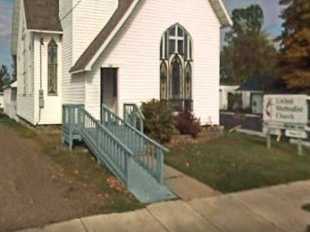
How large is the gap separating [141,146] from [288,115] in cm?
539

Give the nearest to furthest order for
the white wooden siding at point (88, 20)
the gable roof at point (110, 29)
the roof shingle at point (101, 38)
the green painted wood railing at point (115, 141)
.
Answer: the green painted wood railing at point (115, 141) < the gable roof at point (110, 29) < the roof shingle at point (101, 38) < the white wooden siding at point (88, 20)

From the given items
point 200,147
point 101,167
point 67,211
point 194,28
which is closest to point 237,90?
point 194,28

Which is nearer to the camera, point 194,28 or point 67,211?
point 67,211

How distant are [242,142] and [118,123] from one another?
5.30 meters

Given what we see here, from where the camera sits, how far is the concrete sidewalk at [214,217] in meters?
7.69

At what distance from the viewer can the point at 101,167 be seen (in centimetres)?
1245

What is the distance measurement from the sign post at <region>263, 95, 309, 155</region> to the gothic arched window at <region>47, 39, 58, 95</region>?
956cm

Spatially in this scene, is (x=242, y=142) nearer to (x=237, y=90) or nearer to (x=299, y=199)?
(x=299, y=199)

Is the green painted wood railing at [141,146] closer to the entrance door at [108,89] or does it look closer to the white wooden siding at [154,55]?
the white wooden siding at [154,55]

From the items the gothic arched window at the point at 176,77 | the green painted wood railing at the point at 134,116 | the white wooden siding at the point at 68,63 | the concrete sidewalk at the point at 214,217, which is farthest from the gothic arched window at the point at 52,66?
the concrete sidewalk at the point at 214,217

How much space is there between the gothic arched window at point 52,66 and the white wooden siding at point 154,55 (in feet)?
11.9

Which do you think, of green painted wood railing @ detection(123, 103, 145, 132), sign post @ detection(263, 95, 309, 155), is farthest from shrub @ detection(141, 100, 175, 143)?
sign post @ detection(263, 95, 309, 155)

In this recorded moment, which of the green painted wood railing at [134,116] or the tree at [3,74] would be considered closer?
the green painted wood railing at [134,116]

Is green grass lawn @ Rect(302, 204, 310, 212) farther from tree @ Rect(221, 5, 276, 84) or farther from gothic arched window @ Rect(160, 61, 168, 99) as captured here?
tree @ Rect(221, 5, 276, 84)
